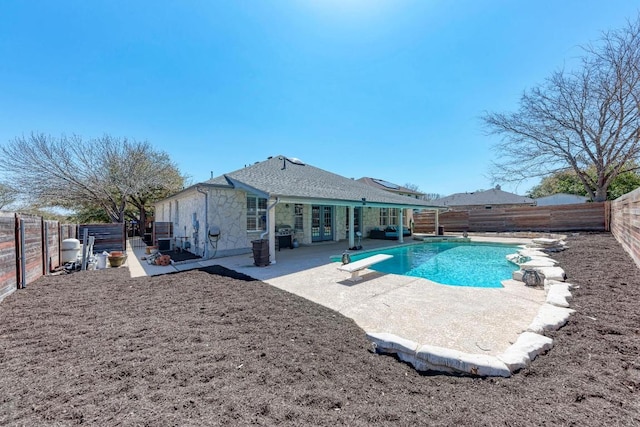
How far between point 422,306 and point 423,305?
0.22 feet

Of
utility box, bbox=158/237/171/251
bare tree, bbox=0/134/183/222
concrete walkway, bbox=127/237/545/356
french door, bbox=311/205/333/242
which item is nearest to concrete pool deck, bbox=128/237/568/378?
concrete walkway, bbox=127/237/545/356

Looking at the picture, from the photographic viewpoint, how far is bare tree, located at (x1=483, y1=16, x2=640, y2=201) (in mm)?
14633

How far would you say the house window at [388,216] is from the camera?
19203mm

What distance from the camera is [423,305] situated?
4.66m

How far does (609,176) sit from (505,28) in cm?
1584

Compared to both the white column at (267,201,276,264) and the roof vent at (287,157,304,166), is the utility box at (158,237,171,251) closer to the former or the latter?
the white column at (267,201,276,264)

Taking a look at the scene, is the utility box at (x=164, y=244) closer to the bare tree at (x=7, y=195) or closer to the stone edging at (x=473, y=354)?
the stone edging at (x=473, y=354)

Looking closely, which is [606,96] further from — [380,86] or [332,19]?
[332,19]

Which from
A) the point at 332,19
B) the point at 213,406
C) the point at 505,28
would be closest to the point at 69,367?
the point at 213,406

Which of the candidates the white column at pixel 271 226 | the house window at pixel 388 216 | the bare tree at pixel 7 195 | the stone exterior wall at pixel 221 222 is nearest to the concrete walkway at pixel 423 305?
the white column at pixel 271 226

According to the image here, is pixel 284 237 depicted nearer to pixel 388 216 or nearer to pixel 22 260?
pixel 22 260

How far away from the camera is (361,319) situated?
4.11m

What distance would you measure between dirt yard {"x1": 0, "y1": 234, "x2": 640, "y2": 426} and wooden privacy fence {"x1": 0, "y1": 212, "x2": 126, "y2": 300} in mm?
944

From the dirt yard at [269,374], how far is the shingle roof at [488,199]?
1064 inches
